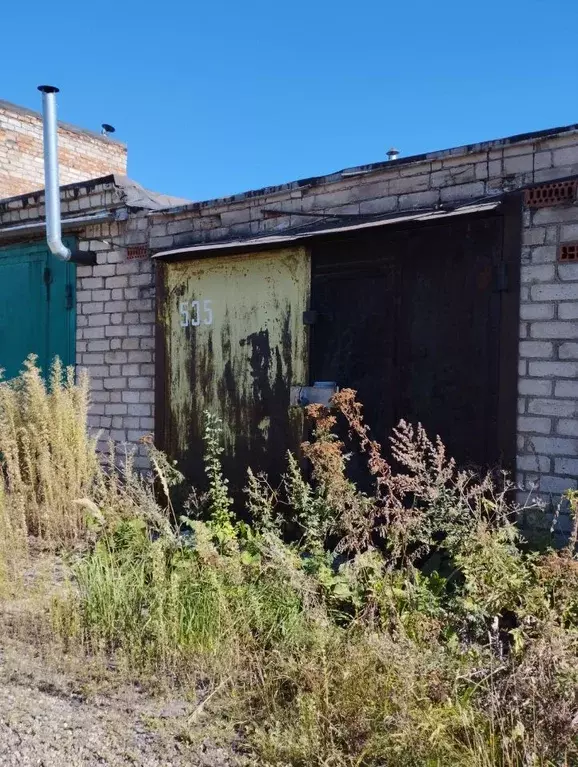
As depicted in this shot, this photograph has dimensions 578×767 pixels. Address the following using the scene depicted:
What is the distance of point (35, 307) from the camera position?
6.52 m

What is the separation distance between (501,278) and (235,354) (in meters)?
2.11

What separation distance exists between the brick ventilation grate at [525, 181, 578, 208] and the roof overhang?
176mm

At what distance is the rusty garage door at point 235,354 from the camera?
4867mm

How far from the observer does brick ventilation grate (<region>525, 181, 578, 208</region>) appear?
3596 mm

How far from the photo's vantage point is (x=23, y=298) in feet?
21.7

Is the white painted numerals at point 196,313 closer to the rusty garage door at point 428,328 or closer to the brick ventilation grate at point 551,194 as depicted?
the rusty garage door at point 428,328

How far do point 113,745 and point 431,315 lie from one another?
2.90 meters

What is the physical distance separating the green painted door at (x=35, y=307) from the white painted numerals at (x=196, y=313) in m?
1.33

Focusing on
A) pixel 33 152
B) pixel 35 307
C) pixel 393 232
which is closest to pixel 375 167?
pixel 393 232

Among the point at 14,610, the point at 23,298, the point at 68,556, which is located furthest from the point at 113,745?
the point at 23,298

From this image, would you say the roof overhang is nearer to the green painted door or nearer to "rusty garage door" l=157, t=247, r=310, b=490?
"rusty garage door" l=157, t=247, r=310, b=490

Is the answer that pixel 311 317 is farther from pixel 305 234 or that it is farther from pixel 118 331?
pixel 118 331

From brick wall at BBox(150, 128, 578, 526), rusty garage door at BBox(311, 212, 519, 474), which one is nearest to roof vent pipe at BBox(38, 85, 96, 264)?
rusty garage door at BBox(311, 212, 519, 474)

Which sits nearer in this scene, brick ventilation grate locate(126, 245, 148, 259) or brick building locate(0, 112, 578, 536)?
brick building locate(0, 112, 578, 536)
